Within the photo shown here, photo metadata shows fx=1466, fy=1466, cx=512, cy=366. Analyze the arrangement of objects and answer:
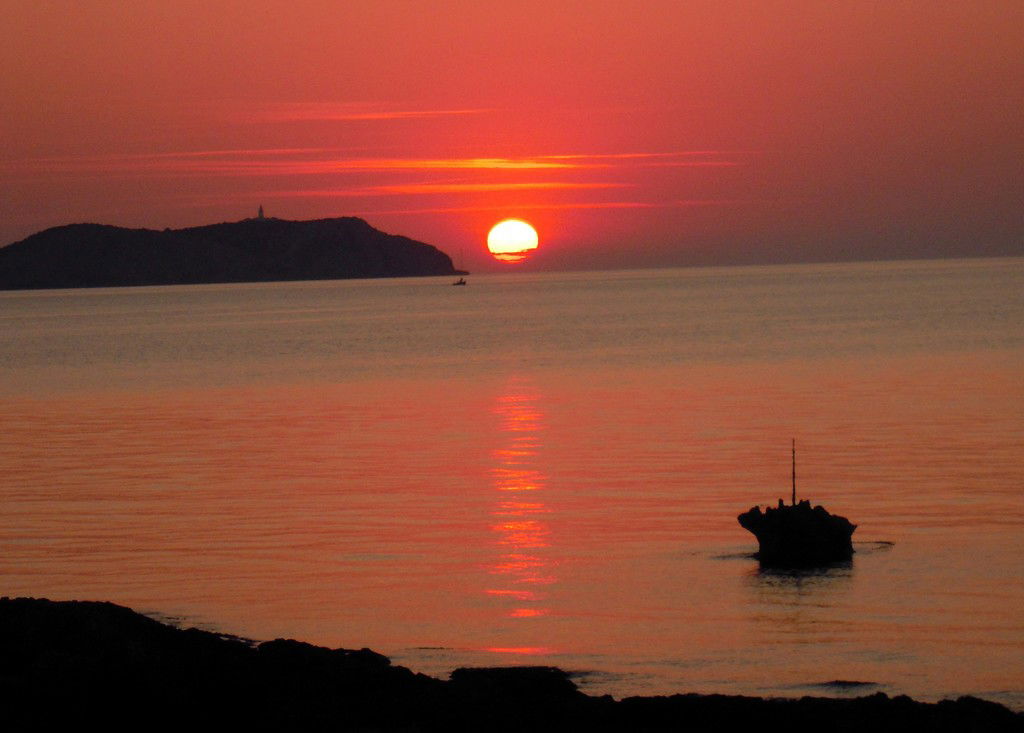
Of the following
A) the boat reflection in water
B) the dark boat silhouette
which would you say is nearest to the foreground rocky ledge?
the boat reflection in water

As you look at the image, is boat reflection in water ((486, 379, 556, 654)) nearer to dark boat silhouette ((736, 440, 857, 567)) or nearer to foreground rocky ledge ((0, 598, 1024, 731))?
dark boat silhouette ((736, 440, 857, 567))

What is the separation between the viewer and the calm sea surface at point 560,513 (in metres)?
18.3

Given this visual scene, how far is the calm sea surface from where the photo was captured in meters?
18.3

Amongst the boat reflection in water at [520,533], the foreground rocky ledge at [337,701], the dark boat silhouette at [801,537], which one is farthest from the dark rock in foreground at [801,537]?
the foreground rocky ledge at [337,701]

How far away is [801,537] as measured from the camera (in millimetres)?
22266

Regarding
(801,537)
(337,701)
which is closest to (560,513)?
(801,537)

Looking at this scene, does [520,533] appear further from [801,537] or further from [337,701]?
[337,701]

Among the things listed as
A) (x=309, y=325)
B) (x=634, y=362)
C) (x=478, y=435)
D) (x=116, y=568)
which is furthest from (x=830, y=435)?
(x=309, y=325)

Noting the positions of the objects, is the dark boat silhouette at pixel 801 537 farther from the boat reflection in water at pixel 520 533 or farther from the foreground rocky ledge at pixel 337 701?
the foreground rocky ledge at pixel 337 701

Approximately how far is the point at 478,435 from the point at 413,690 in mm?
28107

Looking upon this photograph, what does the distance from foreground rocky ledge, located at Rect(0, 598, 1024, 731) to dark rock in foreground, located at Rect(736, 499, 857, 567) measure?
8159 millimetres

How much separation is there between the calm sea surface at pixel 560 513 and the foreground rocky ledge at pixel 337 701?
2.53 metres

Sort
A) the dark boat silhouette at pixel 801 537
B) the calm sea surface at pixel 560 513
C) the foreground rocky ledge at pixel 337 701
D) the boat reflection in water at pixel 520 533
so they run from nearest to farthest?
the foreground rocky ledge at pixel 337 701, the calm sea surface at pixel 560 513, the boat reflection in water at pixel 520 533, the dark boat silhouette at pixel 801 537

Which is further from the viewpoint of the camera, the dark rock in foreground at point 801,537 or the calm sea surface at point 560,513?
the dark rock in foreground at point 801,537
